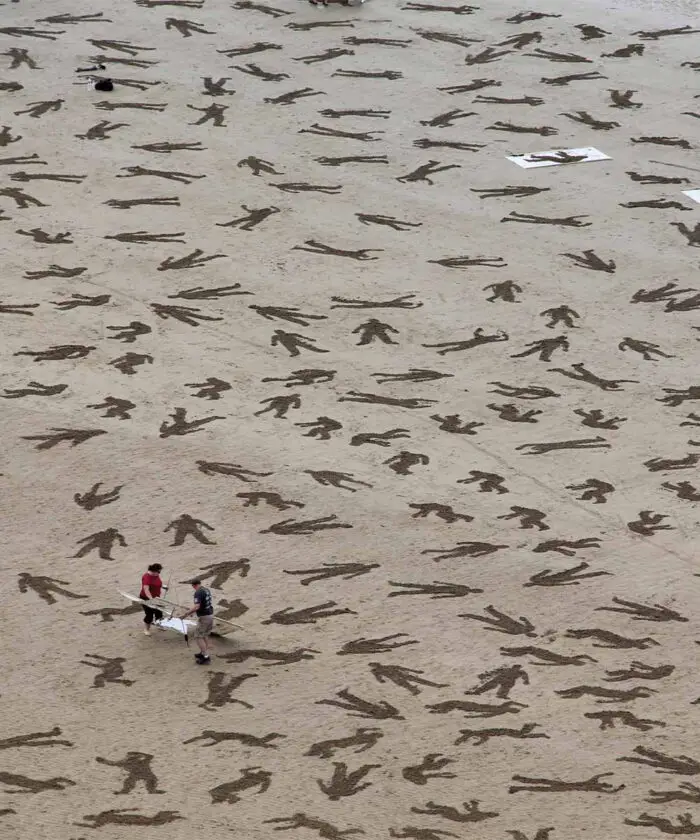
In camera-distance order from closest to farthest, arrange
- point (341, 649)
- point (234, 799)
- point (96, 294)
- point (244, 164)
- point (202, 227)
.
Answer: point (234, 799), point (341, 649), point (96, 294), point (202, 227), point (244, 164)

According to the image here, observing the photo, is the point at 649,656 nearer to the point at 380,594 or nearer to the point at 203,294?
the point at 380,594

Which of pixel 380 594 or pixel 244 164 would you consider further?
pixel 244 164

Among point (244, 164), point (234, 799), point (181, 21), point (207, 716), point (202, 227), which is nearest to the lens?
point (234, 799)

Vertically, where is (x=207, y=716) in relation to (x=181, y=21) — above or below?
below

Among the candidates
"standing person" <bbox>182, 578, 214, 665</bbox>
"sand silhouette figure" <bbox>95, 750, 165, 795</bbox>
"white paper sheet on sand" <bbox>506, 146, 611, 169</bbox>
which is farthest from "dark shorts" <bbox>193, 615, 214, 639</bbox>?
"white paper sheet on sand" <bbox>506, 146, 611, 169</bbox>

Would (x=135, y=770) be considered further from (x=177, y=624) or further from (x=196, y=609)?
(x=177, y=624)

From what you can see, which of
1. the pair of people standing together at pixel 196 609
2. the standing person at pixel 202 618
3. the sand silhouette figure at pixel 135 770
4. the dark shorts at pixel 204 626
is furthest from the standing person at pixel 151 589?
the sand silhouette figure at pixel 135 770

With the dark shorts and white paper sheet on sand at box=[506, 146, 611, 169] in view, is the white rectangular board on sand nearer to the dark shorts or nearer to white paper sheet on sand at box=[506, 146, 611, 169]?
the dark shorts

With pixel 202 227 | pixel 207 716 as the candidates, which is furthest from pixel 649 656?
pixel 202 227
